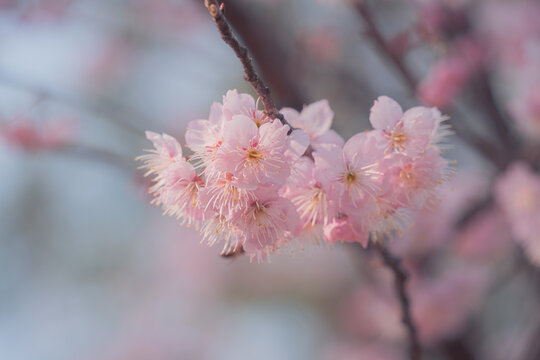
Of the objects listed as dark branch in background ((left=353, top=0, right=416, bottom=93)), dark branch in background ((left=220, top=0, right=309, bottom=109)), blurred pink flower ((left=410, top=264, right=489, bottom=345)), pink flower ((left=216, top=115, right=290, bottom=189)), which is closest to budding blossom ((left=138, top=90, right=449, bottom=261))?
pink flower ((left=216, top=115, right=290, bottom=189))

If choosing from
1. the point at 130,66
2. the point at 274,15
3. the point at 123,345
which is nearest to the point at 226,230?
the point at 274,15

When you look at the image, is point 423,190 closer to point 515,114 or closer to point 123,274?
point 515,114

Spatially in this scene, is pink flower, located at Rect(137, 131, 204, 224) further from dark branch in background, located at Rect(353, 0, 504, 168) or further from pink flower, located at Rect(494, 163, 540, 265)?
pink flower, located at Rect(494, 163, 540, 265)

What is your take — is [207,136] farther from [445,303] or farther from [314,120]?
[445,303]

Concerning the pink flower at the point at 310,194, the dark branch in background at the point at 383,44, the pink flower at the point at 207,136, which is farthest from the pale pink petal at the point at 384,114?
the dark branch in background at the point at 383,44

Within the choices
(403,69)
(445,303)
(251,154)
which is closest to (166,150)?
(251,154)

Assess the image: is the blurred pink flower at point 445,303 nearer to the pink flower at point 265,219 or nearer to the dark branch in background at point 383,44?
the dark branch in background at point 383,44
